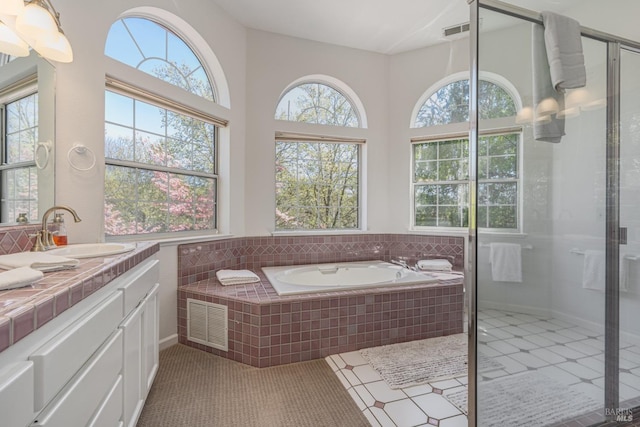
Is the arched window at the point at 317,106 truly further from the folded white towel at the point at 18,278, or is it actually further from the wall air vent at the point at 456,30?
the folded white towel at the point at 18,278

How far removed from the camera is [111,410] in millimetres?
1026

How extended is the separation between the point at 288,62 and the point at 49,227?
2648 millimetres

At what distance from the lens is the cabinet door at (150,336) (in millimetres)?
1484

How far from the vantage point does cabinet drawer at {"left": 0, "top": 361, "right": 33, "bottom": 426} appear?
0.52 meters

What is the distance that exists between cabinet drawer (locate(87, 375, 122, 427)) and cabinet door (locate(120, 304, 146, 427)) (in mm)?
60

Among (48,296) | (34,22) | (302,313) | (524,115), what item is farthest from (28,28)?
(524,115)

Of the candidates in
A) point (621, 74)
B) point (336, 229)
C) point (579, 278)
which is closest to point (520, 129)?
point (621, 74)

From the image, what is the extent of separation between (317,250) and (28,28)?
2.67 metres

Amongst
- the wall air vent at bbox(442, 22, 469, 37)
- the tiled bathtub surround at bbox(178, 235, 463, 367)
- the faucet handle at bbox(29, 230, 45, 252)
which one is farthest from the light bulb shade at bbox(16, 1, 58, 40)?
the wall air vent at bbox(442, 22, 469, 37)

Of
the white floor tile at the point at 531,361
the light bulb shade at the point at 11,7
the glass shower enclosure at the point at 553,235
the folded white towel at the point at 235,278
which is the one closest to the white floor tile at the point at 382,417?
the glass shower enclosure at the point at 553,235

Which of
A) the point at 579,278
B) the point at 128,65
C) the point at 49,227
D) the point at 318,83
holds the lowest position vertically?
the point at 579,278

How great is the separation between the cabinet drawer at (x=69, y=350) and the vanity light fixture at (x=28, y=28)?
4.00 feet

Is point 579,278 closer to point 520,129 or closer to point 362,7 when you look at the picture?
point 520,129

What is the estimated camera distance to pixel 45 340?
674mm
